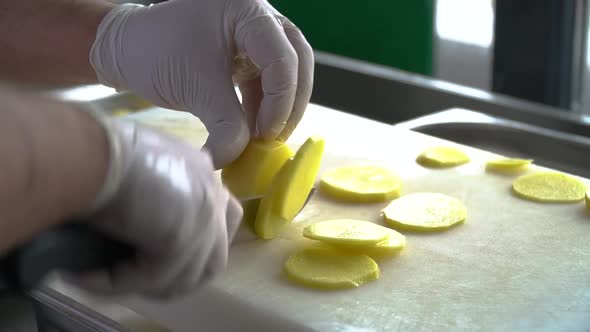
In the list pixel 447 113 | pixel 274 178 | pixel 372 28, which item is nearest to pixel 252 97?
pixel 274 178

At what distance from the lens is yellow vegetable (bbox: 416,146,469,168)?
158 cm

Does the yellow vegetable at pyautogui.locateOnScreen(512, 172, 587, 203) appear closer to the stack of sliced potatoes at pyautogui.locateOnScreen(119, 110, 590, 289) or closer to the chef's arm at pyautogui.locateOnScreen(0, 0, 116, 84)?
the stack of sliced potatoes at pyautogui.locateOnScreen(119, 110, 590, 289)

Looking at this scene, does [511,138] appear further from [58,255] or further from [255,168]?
[58,255]

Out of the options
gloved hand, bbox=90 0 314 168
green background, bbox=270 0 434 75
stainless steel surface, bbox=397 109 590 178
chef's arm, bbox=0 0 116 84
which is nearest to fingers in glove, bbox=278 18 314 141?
gloved hand, bbox=90 0 314 168

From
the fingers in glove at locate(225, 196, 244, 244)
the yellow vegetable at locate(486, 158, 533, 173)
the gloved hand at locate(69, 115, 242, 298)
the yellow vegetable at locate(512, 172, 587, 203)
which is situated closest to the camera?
the gloved hand at locate(69, 115, 242, 298)

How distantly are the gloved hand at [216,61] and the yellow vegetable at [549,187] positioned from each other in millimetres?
403

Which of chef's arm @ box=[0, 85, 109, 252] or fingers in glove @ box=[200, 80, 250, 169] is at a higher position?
chef's arm @ box=[0, 85, 109, 252]

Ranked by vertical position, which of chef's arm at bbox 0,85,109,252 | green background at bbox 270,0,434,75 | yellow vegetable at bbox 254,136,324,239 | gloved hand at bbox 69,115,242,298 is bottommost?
green background at bbox 270,0,434,75

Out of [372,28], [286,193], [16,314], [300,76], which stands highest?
[300,76]

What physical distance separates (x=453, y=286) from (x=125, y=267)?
516 mm

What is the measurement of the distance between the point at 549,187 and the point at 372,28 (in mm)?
1691

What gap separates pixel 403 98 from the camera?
214cm

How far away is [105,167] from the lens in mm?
774

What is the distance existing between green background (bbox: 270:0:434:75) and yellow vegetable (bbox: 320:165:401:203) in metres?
1.49
